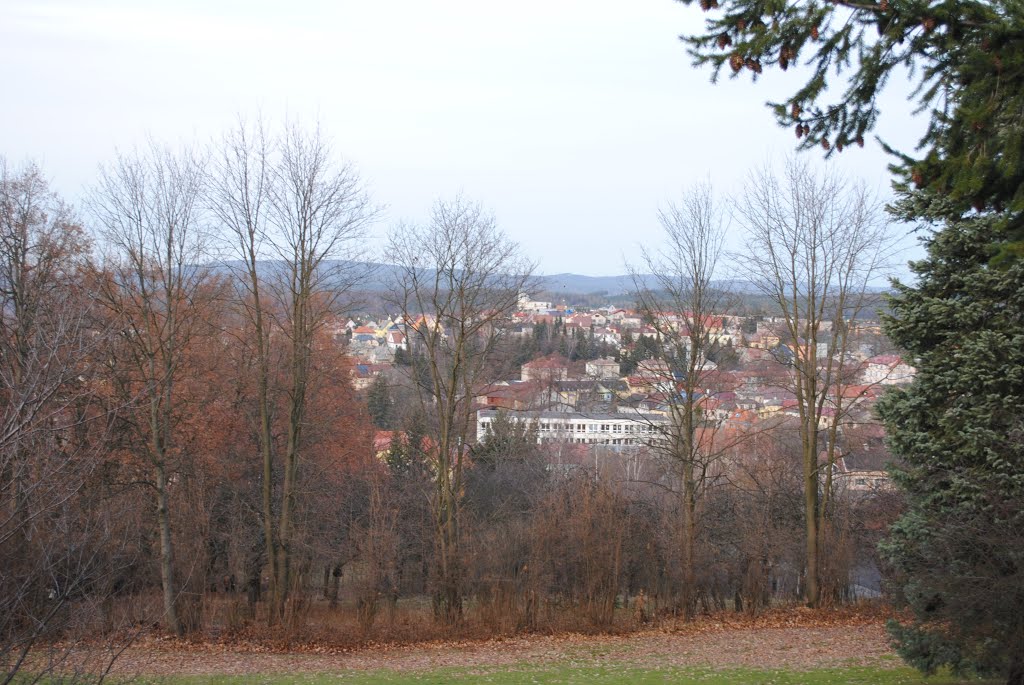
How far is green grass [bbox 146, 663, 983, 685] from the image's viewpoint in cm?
1332

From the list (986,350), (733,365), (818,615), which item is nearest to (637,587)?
(818,615)

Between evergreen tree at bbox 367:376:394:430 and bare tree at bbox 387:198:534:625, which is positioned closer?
bare tree at bbox 387:198:534:625

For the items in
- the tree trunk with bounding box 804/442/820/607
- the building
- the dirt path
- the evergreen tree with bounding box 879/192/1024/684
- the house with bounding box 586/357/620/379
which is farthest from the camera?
the house with bounding box 586/357/620/379

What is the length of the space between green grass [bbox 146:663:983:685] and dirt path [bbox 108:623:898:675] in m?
0.69

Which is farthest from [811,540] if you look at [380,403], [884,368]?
[380,403]

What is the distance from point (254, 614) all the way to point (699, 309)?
548 inches

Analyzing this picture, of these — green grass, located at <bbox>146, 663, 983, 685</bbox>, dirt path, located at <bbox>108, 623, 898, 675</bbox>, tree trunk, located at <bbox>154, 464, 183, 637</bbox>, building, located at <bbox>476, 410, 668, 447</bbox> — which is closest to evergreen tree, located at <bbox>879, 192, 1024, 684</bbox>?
green grass, located at <bbox>146, 663, 983, 685</bbox>

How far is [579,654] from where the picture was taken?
57.6 feet

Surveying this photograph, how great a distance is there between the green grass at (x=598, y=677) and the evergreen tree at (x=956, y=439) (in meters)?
1.14

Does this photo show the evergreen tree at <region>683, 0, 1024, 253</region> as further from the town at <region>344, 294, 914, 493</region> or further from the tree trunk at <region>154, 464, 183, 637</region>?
the tree trunk at <region>154, 464, 183, 637</region>

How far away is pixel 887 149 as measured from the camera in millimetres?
5570

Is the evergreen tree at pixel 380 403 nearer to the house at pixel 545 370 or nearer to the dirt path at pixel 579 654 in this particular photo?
the house at pixel 545 370

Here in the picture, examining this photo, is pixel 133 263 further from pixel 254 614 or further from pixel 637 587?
pixel 637 587

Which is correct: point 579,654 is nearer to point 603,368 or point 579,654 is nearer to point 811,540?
point 811,540
